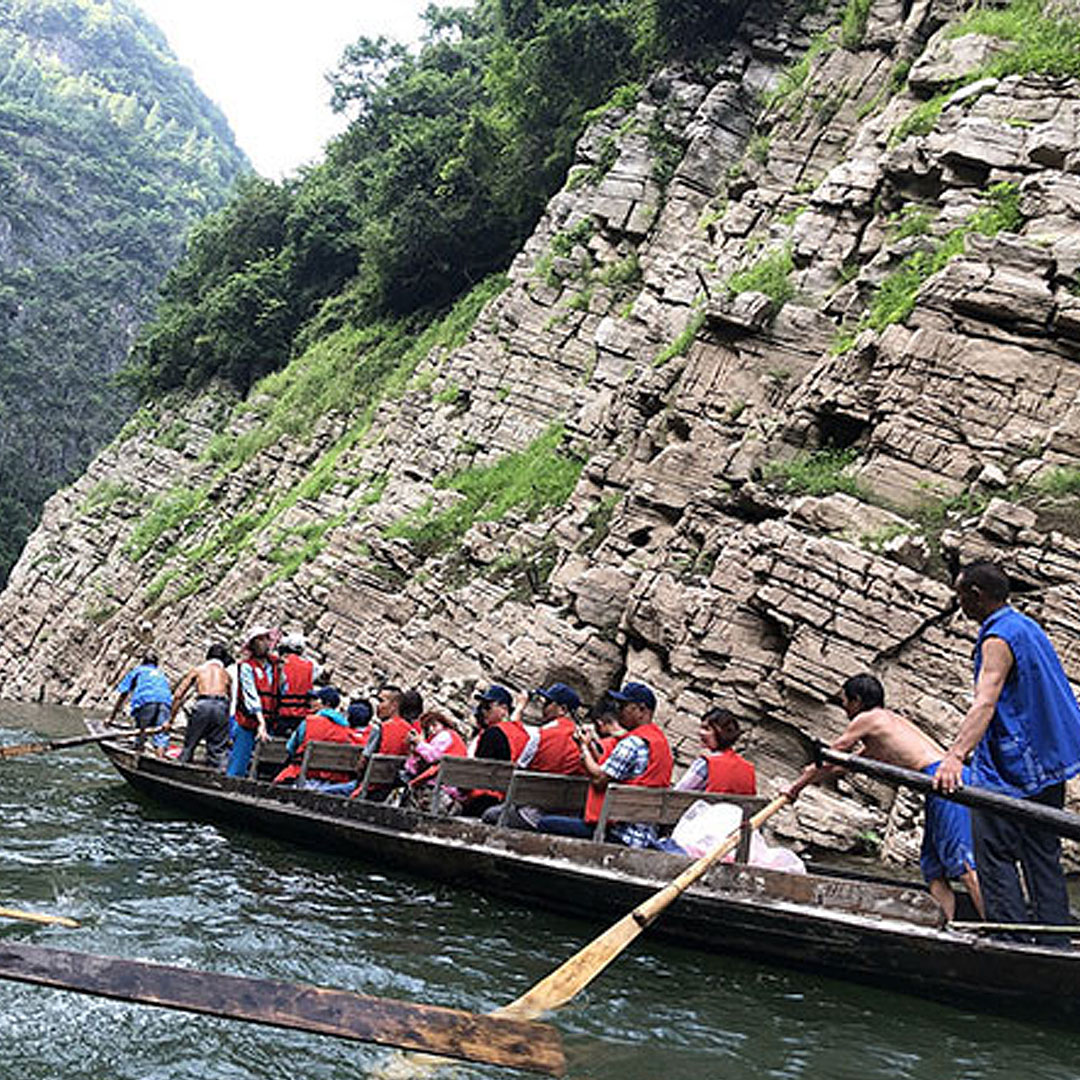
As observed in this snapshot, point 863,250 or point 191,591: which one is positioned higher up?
point 863,250

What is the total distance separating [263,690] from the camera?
12.7 metres

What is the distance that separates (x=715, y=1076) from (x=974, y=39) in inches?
635

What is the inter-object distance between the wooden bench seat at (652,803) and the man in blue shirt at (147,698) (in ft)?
26.9

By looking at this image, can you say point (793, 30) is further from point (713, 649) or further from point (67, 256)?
point (67, 256)

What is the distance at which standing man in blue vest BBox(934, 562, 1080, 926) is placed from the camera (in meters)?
6.35

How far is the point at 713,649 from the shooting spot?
13.1m

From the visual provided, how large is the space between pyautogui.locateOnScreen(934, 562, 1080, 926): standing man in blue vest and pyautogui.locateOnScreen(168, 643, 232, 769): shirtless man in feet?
31.1

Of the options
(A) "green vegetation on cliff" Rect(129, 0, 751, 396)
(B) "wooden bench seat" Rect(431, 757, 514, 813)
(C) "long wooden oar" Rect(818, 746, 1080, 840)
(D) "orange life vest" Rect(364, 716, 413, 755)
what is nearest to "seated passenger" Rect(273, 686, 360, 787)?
(D) "orange life vest" Rect(364, 716, 413, 755)

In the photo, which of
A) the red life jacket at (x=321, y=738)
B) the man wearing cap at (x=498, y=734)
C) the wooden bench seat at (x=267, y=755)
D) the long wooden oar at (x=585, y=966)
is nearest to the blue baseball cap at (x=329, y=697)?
the wooden bench seat at (x=267, y=755)

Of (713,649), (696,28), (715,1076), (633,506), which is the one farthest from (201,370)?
(715,1076)

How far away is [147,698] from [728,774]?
9.33 meters

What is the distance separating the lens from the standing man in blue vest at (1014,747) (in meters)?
6.35

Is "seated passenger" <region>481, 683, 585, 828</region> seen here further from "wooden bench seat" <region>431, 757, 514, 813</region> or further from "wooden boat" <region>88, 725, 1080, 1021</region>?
"wooden boat" <region>88, 725, 1080, 1021</region>

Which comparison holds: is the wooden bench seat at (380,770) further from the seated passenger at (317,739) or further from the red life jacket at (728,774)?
the red life jacket at (728,774)
